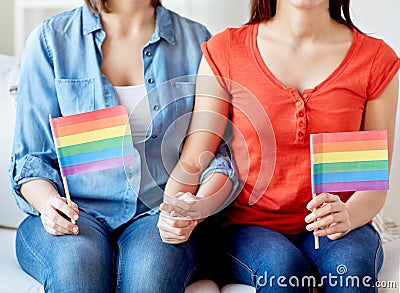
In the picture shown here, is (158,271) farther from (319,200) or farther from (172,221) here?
(319,200)

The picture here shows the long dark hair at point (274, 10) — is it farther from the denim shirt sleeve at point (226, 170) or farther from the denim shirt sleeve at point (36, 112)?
the denim shirt sleeve at point (36, 112)

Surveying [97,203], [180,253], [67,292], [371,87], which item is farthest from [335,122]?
[67,292]

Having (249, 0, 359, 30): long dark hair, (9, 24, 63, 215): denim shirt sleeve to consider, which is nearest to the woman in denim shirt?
(9, 24, 63, 215): denim shirt sleeve

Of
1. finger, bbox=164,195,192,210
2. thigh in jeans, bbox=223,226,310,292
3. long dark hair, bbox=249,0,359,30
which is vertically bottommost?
thigh in jeans, bbox=223,226,310,292

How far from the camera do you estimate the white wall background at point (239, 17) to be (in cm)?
199

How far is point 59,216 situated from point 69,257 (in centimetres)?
10

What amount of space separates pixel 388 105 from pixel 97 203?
2.27 ft

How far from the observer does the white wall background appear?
6.52 feet

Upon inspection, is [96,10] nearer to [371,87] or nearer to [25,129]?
[25,129]

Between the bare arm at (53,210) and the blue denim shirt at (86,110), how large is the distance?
0.16ft

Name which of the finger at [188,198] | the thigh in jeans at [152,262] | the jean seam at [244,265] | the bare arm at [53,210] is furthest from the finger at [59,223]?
the jean seam at [244,265]

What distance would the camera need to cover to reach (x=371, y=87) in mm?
1621

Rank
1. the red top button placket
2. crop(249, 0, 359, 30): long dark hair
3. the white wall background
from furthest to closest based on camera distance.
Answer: the white wall background
crop(249, 0, 359, 30): long dark hair
the red top button placket

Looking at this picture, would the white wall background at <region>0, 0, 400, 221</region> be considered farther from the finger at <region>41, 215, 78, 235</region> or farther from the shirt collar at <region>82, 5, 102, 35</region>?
the finger at <region>41, 215, 78, 235</region>
